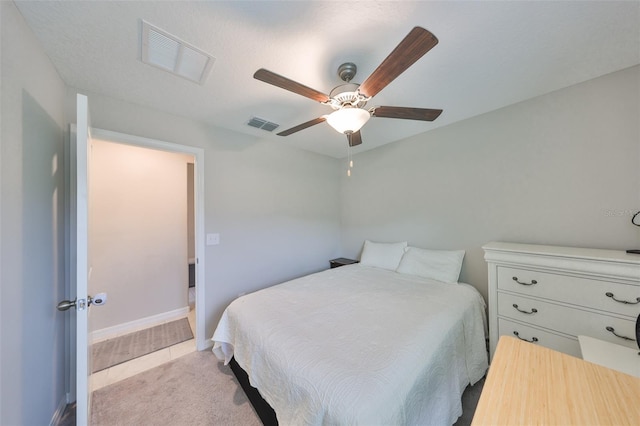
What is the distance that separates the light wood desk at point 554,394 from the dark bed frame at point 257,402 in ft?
4.08

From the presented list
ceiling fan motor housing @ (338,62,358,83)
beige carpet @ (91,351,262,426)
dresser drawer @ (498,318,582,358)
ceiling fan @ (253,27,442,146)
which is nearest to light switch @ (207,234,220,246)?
beige carpet @ (91,351,262,426)

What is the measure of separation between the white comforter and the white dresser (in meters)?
0.26

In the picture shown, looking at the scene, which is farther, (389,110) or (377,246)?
A: (377,246)

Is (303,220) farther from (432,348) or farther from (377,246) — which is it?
(432,348)

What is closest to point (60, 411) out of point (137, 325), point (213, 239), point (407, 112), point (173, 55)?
point (137, 325)

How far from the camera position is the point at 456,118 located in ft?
7.70

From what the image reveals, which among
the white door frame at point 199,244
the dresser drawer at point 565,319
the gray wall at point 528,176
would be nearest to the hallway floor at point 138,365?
the white door frame at point 199,244

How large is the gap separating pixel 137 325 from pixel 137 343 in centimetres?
47

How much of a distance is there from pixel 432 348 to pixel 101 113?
10.0 feet

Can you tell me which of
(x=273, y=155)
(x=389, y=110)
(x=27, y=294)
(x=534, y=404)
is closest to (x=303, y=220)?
(x=273, y=155)

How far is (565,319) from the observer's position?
1512 mm

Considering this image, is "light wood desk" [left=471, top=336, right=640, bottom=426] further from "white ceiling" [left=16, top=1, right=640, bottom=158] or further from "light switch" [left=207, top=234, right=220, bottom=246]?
"light switch" [left=207, top=234, right=220, bottom=246]

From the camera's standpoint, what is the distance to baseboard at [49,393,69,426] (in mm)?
1438

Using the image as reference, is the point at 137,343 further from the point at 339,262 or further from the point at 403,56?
the point at 403,56
